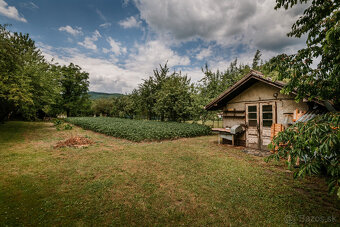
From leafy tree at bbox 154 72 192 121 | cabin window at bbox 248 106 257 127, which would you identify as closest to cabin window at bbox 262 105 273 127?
cabin window at bbox 248 106 257 127

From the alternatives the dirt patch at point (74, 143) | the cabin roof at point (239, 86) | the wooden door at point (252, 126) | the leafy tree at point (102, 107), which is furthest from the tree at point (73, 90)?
the wooden door at point (252, 126)

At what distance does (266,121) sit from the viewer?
828 centimetres

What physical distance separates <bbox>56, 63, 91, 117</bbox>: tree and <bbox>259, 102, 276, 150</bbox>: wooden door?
139 ft

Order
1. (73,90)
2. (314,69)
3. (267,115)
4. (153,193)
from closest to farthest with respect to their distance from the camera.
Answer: (314,69), (153,193), (267,115), (73,90)

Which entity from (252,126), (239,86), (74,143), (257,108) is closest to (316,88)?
(239,86)

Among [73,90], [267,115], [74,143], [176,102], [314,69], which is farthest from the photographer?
[73,90]

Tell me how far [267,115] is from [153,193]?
7.88m

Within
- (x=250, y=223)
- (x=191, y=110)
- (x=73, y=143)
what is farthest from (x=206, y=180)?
(x=191, y=110)

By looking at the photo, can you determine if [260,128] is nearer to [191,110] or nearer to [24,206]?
[24,206]

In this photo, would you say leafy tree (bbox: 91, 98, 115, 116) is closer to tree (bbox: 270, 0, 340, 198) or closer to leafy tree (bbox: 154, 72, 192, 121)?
leafy tree (bbox: 154, 72, 192, 121)

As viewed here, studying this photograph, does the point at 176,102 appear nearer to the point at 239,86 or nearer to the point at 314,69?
the point at 239,86

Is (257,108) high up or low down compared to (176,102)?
down

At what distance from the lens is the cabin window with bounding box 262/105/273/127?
8.07 metres

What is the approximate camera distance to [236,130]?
8.80 metres
